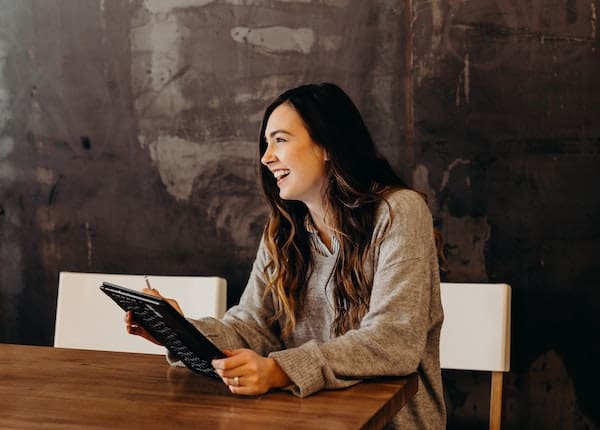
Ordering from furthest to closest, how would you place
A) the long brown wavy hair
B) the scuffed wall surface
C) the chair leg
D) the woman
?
the scuffed wall surface, the chair leg, the long brown wavy hair, the woman

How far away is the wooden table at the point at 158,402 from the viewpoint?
51.0 inches

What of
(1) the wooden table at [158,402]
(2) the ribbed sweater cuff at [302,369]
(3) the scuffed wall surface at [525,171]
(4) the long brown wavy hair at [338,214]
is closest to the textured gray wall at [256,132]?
(3) the scuffed wall surface at [525,171]

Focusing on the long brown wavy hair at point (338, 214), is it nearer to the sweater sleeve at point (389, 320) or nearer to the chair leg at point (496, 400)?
the sweater sleeve at point (389, 320)

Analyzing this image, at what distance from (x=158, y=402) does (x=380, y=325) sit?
46 centimetres

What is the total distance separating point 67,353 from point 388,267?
30.5 inches

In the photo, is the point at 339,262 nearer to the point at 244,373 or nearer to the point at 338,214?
the point at 338,214

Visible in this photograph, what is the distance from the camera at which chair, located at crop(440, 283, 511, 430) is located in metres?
2.26

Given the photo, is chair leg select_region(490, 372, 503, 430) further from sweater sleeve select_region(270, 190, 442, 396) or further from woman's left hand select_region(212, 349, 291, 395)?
woman's left hand select_region(212, 349, 291, 395)

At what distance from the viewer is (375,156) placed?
196 centimetres

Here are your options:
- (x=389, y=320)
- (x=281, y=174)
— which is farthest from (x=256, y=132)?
(x=389, y=320)

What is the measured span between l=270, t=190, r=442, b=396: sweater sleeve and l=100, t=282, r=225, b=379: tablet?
134mm

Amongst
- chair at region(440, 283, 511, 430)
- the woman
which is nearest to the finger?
the woman

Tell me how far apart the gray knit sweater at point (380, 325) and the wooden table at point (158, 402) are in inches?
1.9

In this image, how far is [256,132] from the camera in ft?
9.36
